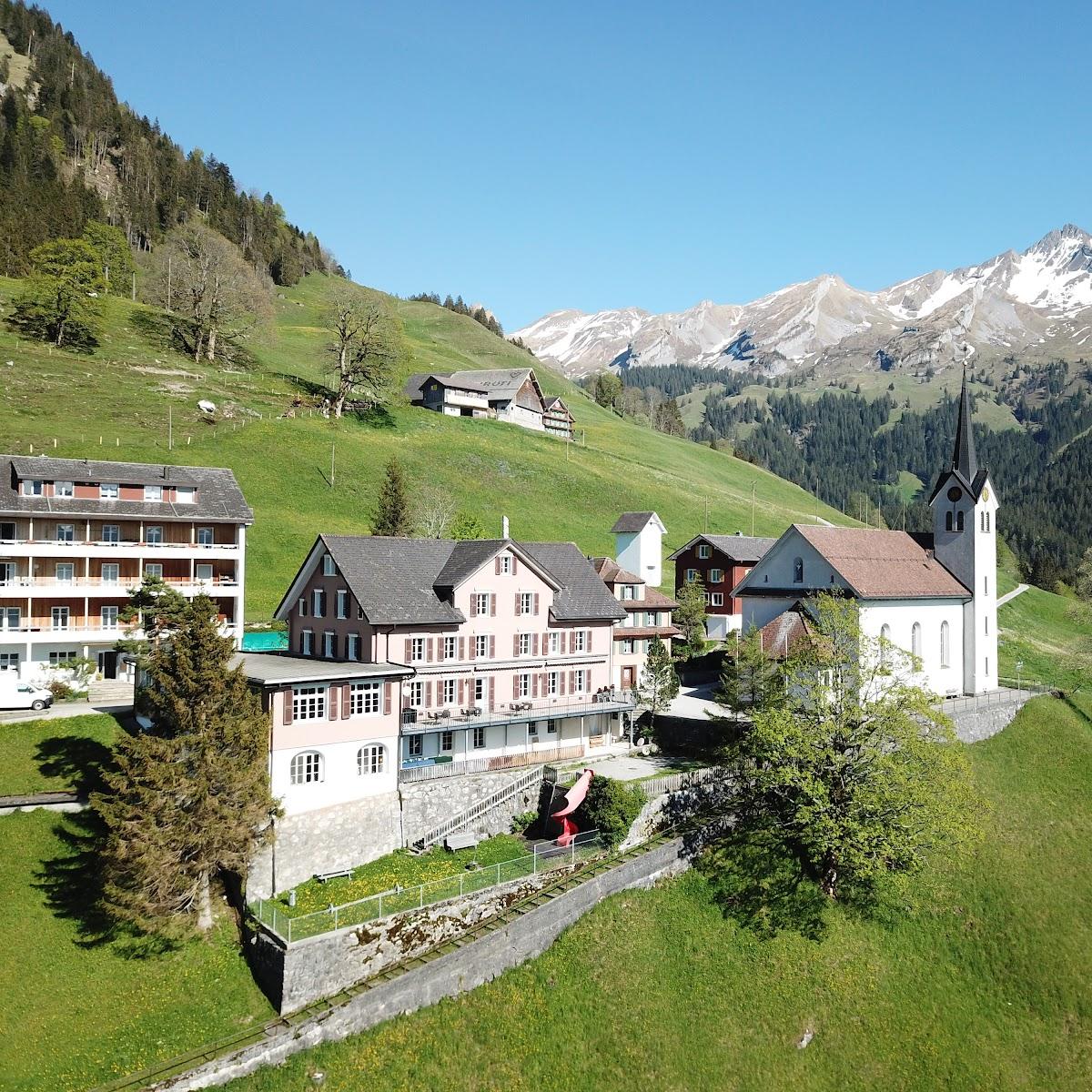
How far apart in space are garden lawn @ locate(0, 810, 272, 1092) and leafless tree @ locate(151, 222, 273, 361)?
9886 cm

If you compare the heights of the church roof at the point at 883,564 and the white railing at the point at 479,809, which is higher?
the church roof at the point at 883,564

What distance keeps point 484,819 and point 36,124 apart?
7025 inches

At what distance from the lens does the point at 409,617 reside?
42.6 metres

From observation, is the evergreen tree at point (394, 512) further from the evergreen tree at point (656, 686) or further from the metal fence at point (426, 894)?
the metal fence at point (426, 894)

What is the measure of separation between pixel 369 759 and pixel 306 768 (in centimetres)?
294

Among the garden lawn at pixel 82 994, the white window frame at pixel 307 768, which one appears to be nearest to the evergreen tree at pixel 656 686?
the white window frame at pixel 307 768

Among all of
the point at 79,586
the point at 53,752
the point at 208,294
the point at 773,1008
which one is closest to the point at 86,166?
the point at 208,294

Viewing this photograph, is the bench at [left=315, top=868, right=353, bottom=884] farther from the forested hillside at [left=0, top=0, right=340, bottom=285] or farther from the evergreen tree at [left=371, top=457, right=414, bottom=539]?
the forested hillside at [left=0, top=0, right=340, bottom=285]

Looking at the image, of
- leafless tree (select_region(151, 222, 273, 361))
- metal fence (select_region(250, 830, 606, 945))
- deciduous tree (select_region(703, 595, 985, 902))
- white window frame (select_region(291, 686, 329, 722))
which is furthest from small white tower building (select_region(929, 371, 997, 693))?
leafless tree (select_region(151, 222, 273, 361))

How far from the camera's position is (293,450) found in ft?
315

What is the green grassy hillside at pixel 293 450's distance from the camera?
82875mm

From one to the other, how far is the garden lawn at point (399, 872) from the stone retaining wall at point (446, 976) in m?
3.86

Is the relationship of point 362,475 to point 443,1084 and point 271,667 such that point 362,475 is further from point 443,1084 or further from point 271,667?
point 443,1084

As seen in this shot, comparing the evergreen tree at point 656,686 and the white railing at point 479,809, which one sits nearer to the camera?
the white railing at point 479,809
